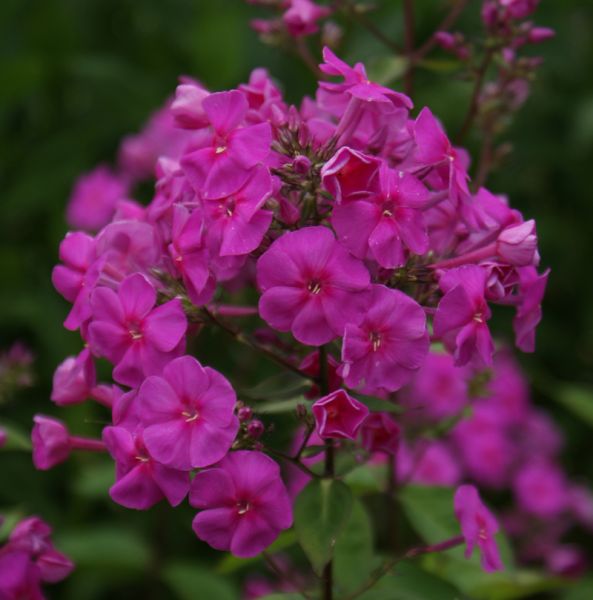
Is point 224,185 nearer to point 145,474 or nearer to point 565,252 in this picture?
point 145,474

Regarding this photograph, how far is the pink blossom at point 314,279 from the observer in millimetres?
1363

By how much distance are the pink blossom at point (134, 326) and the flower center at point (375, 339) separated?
0.26m

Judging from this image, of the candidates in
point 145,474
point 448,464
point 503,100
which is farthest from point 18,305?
point 145,474

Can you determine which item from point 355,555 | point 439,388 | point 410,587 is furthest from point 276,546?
point 439,388

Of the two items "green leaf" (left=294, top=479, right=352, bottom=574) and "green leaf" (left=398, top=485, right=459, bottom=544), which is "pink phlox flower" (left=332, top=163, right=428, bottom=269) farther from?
"green leaf" (left=398, top=485, right=459, bottom=544)

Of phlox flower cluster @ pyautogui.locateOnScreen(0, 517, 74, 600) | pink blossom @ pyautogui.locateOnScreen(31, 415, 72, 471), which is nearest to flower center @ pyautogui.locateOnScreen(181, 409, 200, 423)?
pink blossom @ pyautogui.locateOnScreen(31, 415, 72, 471)

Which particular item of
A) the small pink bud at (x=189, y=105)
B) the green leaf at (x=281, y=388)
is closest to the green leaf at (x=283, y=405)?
the green leaf at (x=281, y=388)

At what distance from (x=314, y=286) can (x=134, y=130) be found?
9.70 feet

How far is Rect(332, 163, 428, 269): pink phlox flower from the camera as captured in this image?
1373 millimetres

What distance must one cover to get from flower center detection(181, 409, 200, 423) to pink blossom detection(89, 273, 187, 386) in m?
0.08

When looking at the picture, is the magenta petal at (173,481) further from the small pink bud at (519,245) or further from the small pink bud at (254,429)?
the small pink bud at (519,245)

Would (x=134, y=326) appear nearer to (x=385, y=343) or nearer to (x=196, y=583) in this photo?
(x=385, y=343)

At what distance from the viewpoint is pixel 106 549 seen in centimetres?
273

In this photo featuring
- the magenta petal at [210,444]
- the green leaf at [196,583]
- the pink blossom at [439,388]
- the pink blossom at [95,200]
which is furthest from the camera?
the pink blossom at [95,200]
